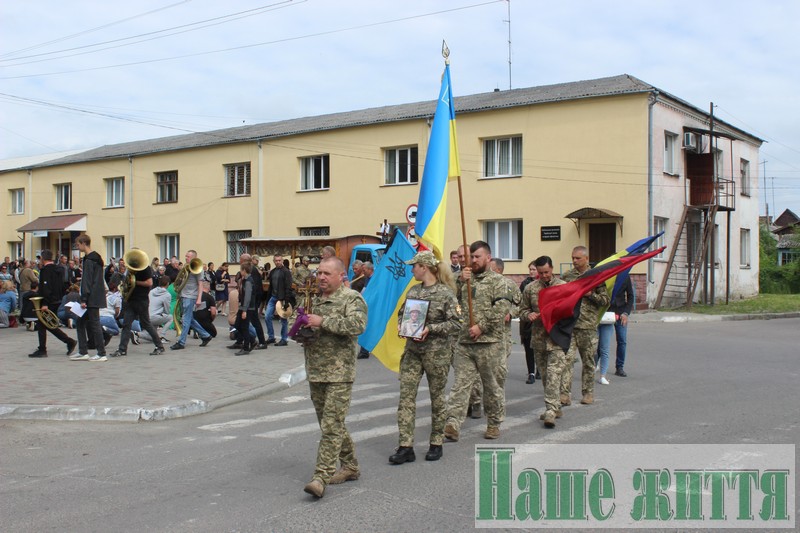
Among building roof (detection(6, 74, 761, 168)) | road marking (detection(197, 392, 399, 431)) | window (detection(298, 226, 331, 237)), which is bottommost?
road marking (detection(197, 392, 399, 431))

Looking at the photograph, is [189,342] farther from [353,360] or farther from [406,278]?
[353,360]

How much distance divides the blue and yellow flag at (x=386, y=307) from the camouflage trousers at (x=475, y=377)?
122 cm

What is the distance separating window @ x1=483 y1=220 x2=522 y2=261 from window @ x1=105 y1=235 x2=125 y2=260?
20.0m

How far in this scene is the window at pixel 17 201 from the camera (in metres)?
42.6

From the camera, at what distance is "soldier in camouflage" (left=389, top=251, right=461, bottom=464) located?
6.51 meters

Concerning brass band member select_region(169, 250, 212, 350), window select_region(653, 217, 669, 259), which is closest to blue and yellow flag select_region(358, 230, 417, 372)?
brass band member select_region(169, 250, 212, 350)

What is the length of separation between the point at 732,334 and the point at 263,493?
596 inches

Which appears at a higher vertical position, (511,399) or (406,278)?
(406,278)

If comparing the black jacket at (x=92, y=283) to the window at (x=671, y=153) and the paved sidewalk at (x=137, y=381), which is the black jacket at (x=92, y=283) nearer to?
the paved sidewalk at (x=137, y=381)

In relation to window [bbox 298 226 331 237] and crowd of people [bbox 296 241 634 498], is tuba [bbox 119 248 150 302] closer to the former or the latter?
crowd of people [bbox 296 241 634 498]

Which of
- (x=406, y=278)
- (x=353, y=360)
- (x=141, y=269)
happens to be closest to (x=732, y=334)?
(x=406, y=278)

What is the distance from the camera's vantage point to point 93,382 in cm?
1038

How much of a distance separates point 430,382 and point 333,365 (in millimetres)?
1324

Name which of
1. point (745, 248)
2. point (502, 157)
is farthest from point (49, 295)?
point (745, 248)
